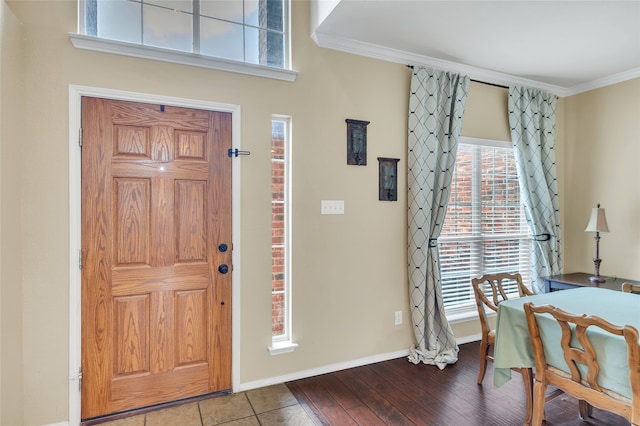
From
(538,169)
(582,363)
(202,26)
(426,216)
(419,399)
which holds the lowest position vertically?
(419,399)

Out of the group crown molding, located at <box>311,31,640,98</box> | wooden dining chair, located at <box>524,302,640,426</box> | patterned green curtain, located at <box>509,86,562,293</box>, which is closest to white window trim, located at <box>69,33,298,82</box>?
crown molding, located at <box>311,31,640,98</box>

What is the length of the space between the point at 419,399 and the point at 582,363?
43.2 inches

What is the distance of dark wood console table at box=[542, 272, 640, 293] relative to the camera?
128 inches

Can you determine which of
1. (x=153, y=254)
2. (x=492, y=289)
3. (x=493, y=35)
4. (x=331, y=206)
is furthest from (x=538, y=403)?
(x=493, y=35)

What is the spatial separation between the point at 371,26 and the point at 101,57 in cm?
183

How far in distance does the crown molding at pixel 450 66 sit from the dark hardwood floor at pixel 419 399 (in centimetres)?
260

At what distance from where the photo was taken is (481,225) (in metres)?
3.61

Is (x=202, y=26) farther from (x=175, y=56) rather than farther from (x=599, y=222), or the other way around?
(x=599, y=222)

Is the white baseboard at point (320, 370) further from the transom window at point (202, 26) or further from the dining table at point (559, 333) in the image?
the transom window at point (202, 26)

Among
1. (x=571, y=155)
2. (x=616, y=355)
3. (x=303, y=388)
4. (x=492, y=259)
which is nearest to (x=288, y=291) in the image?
(x=303, y=388)

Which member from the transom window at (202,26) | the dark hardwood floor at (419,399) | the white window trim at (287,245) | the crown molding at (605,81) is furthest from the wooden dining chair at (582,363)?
the crown molding at (605,81)

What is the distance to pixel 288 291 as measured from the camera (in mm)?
2729

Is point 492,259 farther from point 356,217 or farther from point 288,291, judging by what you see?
point 288,291

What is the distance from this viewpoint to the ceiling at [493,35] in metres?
2.37
